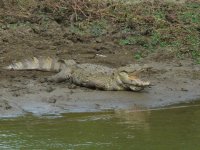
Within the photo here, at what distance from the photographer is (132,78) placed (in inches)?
356

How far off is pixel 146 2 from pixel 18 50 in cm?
441

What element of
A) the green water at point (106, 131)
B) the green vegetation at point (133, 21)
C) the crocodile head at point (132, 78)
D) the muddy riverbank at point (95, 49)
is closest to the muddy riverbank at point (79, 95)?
the muddy riverbank at point (95, 49)

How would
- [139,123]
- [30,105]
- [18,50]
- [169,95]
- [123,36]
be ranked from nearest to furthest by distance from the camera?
1. [139,123]
2. [30,105]
3. [169,95]
4. [18,50]
5. [123,36]

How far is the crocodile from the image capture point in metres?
9.03

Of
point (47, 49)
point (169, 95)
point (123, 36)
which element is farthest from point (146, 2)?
point (169, 95)

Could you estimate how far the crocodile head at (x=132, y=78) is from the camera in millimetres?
8906

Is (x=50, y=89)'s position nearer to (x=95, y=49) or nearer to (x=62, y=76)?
(x=62, y=76)

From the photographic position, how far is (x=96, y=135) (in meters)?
6.66

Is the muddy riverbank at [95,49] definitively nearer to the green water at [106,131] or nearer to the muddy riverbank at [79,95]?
the muddy riverbank at [79,95]

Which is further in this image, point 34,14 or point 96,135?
point 34,14

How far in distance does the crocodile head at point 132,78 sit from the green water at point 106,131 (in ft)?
3.52

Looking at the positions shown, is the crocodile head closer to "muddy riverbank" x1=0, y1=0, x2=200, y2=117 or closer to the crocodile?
the crocodile

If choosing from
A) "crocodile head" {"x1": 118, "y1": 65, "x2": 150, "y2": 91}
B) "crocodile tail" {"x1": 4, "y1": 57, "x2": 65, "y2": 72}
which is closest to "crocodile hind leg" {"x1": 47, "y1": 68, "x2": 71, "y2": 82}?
"crocodile tail" {"x1": 4, "y1": 57, "x2": 65, "y2": 72}

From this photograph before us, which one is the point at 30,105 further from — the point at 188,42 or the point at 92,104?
the point at 188,42
